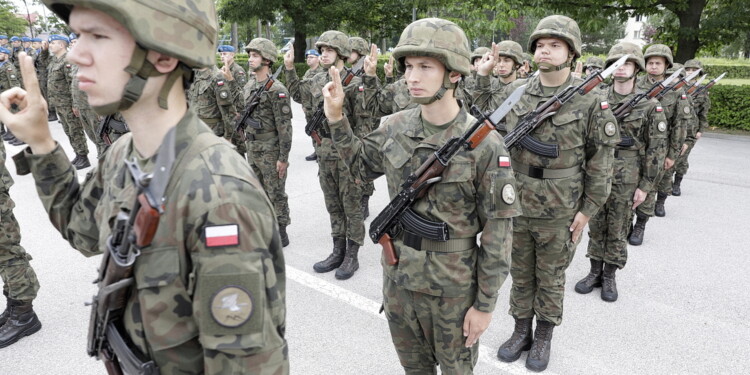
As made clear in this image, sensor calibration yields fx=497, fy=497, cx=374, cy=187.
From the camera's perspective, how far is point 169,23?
1.28m

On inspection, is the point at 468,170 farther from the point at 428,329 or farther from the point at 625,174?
the point at 625,174

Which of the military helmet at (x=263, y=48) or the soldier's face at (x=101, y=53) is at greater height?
the military helmet at (x=263, y=48)

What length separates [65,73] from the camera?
938 centimetres

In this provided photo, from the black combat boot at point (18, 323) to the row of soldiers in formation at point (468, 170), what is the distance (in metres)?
0.02

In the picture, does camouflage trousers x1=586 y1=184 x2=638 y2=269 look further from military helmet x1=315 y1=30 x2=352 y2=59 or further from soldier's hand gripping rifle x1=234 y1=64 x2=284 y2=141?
soldier's hand gripping rifle x1=234 y1=64 x2=284 y2=141

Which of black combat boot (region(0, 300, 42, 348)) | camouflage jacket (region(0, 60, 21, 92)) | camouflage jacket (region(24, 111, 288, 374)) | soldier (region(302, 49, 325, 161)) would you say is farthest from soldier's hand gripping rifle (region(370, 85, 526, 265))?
camouflage jacket (region(0, 60, 21, 92))

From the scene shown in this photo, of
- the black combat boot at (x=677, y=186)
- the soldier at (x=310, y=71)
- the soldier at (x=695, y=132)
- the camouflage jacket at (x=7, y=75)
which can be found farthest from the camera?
the camouflage jacket at (x=7, y=75)

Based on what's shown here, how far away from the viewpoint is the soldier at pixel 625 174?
4520 mm

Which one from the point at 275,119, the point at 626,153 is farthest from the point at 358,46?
the point at 626,153

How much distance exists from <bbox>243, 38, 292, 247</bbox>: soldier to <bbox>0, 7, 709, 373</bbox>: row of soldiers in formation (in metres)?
0.02

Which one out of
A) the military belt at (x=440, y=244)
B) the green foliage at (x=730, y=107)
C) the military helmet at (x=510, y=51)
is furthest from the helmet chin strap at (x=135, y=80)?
the green foliage at (x=730, y=107)

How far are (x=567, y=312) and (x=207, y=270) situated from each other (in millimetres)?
3705

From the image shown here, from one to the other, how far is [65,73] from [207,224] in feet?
32.9

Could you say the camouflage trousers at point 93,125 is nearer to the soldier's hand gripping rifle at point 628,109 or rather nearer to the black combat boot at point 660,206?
the soldier's hand gripping rifle at point 628,109
